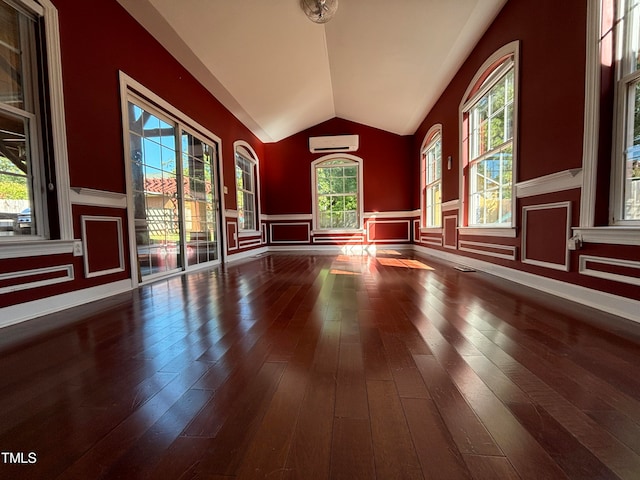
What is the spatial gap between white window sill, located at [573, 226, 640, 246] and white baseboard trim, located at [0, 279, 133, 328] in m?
4.02

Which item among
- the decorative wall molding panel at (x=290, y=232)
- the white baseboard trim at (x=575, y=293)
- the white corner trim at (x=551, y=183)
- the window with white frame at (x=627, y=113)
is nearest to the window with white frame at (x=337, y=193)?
the decorative wall molding panel at (x=290, y=232)

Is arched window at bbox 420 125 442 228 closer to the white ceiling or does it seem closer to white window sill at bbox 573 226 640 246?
the white ceiling

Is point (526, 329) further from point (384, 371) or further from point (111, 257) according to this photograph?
point (111, 257)

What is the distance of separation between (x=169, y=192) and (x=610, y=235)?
440 centimetres

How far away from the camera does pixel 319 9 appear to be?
3.17 meters

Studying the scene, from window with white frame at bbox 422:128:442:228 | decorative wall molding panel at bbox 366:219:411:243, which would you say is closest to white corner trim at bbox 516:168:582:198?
window with white frame at bbox 422:128:442:228

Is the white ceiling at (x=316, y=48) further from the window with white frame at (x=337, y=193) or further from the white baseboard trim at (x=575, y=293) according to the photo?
the white baseboard trim at (x=575, y=293)

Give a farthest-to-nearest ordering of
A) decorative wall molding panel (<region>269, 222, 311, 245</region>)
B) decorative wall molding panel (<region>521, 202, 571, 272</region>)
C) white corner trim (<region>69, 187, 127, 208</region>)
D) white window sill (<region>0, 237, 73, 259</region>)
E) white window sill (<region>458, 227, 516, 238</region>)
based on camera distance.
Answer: decorative wall molding panel (<region>269, 222, 311, 245</region>) < white window sill (<region>458, 227, 516, 238</region>) < white corner trim (<region>69, 187, 127, 208</region>) < decorative wall molding panel (<region>521, 202, 571, 272</region>) < white window sill (<region>0, 237, 73, 259</region>)

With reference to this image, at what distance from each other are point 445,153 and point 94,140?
4.85 m

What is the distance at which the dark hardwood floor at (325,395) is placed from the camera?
2.45 ft

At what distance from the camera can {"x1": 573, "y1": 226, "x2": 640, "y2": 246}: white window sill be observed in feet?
5.60

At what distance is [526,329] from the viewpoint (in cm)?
164

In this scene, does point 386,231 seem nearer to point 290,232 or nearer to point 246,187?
point 290,232

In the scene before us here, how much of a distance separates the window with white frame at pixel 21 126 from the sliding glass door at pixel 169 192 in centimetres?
87
